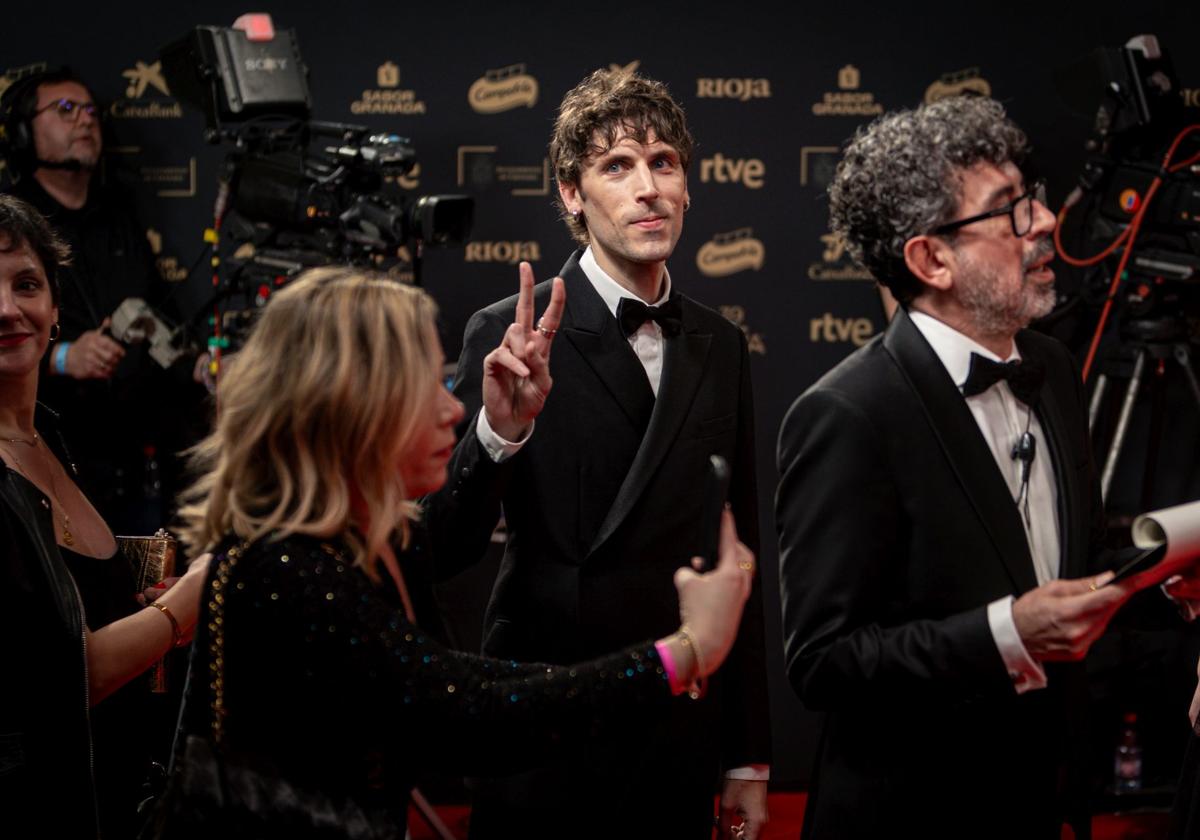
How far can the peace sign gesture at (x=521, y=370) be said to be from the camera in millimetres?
2021

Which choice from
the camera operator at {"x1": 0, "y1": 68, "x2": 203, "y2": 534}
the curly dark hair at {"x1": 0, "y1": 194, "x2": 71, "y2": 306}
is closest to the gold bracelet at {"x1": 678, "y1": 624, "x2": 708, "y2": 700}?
the curly dark hair at {"x1": 0, "y1": 194, "x2": 71, "y2": 306}

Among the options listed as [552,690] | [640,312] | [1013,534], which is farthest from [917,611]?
[640,312]

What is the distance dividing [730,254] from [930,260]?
243 centimetres

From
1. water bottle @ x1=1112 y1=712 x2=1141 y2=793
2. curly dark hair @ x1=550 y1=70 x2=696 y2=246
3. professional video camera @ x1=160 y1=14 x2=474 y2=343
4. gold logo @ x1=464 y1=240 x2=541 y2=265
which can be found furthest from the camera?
gold logo @ x1=464 y1=240 x2=541 y2=265

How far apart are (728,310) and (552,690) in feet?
10.0

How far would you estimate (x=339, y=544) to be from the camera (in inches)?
60.2

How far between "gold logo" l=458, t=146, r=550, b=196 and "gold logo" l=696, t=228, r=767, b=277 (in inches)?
22.6

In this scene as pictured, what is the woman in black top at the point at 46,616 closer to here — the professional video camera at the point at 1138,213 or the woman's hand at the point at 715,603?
the woman's hand at the point at 715,603

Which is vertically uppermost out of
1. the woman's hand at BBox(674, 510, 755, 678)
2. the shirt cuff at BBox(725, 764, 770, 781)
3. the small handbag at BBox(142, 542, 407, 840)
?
the woman's hand at BBox(674, 510, 755, 678)

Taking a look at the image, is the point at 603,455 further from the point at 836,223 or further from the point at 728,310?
the point at 728,310

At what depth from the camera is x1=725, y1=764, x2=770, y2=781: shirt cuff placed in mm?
2283

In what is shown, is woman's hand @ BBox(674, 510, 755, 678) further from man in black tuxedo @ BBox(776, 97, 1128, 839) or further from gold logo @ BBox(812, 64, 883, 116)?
gold logo @ BBox(812, 64, 883, 116)

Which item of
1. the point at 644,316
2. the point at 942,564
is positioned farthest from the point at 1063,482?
the point at 644,316

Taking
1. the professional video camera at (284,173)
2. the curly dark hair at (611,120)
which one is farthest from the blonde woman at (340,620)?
the professional video camera at (284,173)
